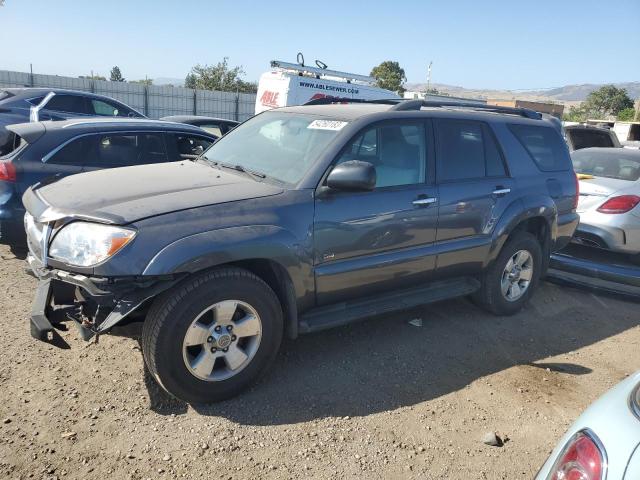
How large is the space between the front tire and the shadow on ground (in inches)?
7.1

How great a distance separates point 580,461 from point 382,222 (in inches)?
90.2

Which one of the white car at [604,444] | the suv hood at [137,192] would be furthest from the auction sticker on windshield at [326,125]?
the white car at [604,444]

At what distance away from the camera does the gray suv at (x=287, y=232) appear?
9.70ft

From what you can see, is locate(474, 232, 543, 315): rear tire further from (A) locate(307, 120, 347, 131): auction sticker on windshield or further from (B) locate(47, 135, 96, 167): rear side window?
(B) locate(47, 135, 96, 167): rear side window

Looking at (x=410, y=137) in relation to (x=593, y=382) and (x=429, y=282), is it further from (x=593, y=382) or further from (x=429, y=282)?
(x=593, y=382)

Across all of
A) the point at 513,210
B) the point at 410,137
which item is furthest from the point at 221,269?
the point at 513,210

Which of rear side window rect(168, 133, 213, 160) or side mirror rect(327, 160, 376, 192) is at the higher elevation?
side mirror rect(327, 160, 376, 192)

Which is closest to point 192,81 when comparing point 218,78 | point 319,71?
point 218,78

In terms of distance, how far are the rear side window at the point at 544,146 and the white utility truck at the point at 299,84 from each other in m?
8.68

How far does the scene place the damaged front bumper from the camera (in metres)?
2.85

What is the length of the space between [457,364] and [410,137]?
5.92 feet

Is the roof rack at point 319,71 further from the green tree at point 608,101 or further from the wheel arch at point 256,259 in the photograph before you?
the green tree at point 608,101

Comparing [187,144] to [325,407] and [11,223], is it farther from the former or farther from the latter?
[325,407]

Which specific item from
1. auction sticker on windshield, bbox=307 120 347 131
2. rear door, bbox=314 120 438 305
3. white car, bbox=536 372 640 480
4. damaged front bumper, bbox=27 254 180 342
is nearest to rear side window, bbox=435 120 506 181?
rear door, bbox=314 120 438 305
